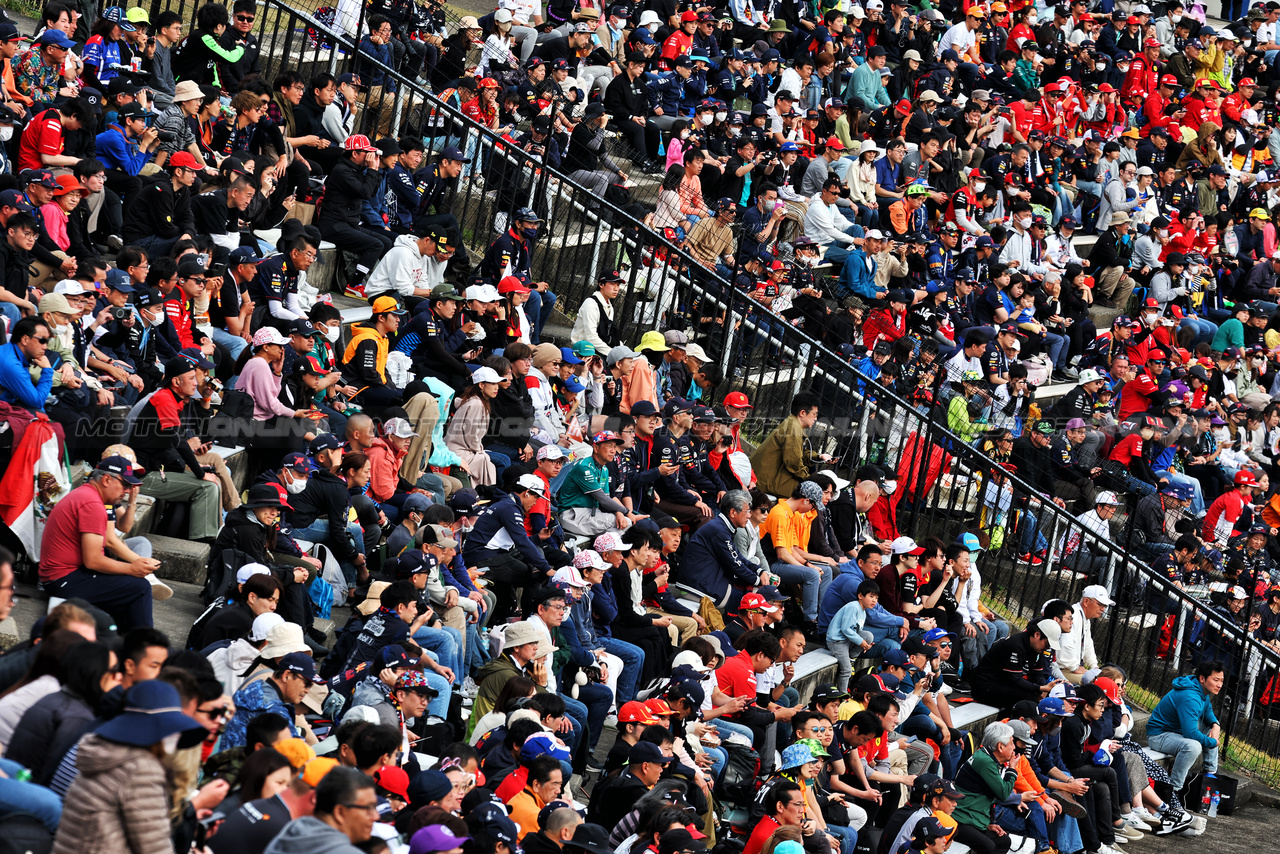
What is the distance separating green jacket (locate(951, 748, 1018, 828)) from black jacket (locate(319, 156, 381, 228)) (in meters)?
6.86

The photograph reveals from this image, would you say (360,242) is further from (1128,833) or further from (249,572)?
(1128,833)

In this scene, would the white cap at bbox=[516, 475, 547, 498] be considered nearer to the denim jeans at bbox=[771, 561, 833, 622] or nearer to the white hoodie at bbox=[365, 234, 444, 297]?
the denim jeans at bbox=[771, 561, 833, 622]

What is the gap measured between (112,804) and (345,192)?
9333 mm

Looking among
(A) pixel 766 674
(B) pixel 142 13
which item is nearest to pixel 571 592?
(A) pixel 766 674

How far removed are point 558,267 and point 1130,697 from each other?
657 centimetres

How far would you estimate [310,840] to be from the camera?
19.6 ft

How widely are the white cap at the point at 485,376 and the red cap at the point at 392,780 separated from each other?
5.17m

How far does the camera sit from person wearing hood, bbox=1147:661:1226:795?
1362 cm

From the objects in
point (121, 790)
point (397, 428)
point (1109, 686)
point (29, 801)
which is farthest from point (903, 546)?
point (121, 790)

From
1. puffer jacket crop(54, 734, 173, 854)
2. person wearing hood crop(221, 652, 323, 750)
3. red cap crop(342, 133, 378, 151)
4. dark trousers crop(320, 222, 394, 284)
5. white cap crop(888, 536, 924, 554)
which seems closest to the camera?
puffer jacket crop(54, 734, 173, 854)

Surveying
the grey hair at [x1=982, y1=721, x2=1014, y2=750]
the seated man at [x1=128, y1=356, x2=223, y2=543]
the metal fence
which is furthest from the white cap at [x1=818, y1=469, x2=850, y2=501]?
the seated man at [x1=128, y1=356, x2=223, y2=543]

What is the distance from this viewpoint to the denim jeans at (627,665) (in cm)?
1108

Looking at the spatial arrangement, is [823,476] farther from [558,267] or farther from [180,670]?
[180,670]

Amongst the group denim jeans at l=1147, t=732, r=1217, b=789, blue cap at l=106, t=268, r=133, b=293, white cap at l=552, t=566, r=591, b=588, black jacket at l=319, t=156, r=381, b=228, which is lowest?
denim jeans at l=1147, t=732, r=1217, b=789
